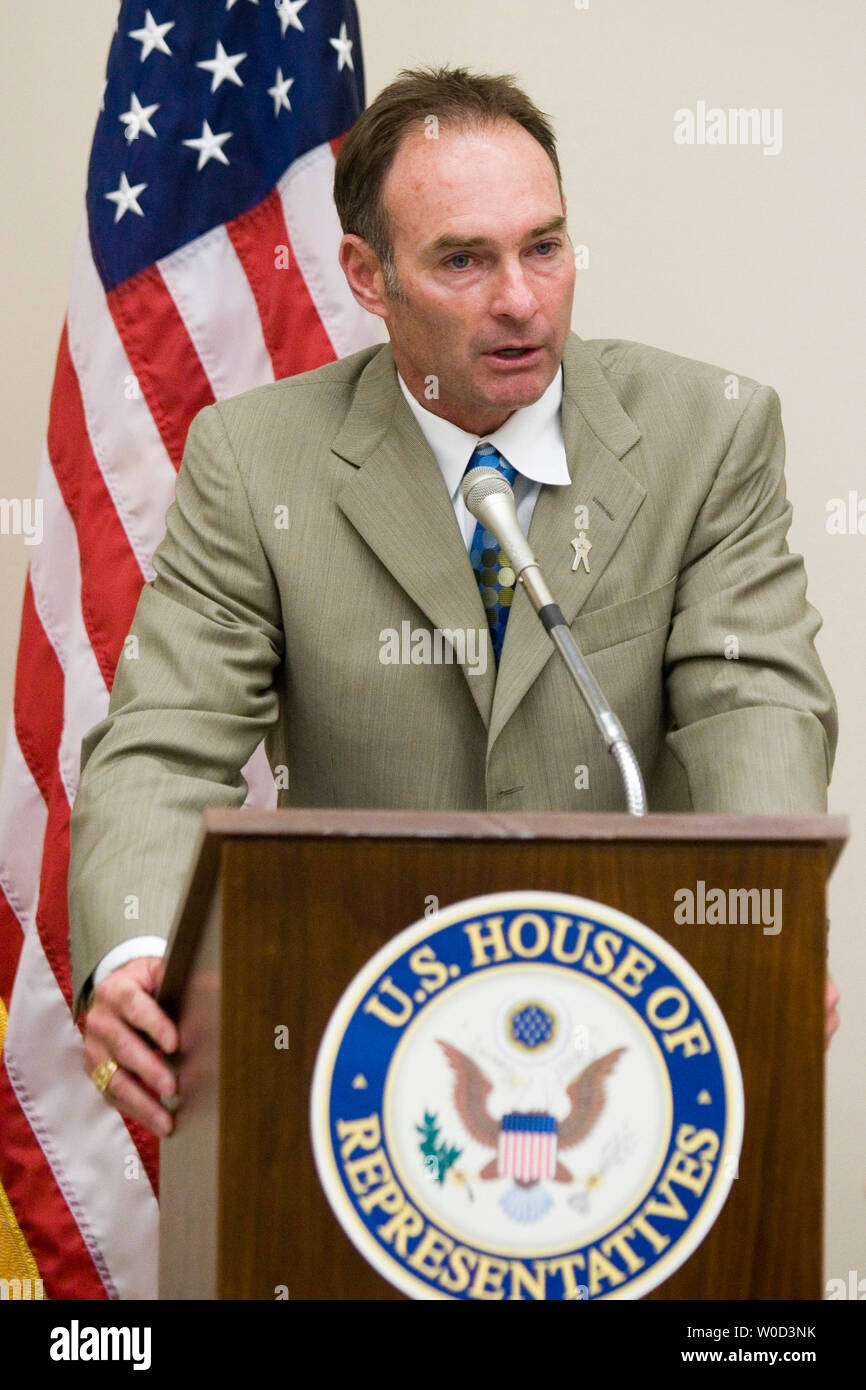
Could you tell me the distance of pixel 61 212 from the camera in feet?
10.7

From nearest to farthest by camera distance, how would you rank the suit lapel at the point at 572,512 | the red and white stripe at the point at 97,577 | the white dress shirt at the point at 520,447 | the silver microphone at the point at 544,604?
1. the silver microphone at the point at 544,604
2. the suit lapel at the point at 572,512
3. the white dress shirt at the point at 520,447
4. the red and white stripe at the point at 97,577

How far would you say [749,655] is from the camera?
203 centimetres

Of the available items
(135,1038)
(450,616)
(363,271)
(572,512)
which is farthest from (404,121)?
(135,1038)

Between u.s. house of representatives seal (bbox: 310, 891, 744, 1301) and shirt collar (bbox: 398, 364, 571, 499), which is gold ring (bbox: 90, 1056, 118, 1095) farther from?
shirt collar (bbox: 398, 364, 571, 499)

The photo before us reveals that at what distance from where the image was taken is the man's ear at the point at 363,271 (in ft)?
7.67

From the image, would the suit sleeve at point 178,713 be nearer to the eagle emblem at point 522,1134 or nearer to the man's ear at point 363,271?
the man's ear at point 363,271

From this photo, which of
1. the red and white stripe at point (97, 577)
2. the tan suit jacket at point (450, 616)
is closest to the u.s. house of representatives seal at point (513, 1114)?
the tan suit jacket at point (450, 616)

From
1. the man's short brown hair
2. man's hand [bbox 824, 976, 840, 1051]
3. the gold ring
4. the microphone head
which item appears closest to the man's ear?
the man's short brown hair

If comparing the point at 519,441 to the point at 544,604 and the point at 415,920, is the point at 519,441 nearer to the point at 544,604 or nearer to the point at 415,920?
the point at 544,604

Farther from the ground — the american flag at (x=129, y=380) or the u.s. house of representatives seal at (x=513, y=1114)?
the american flag at (x=129, y=380)

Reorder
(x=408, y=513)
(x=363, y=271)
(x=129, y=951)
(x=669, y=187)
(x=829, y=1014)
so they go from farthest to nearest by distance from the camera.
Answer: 1. (x=669, y=187)
2. (x=363, y=271)
3. (x=408, y=513)
4. (x=129, y=951)
5. (x=829, y=1014)

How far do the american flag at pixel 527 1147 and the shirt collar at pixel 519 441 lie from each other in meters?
1.18

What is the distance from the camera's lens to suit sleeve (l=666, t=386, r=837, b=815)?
1.88 meters

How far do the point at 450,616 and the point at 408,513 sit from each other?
17 cm
